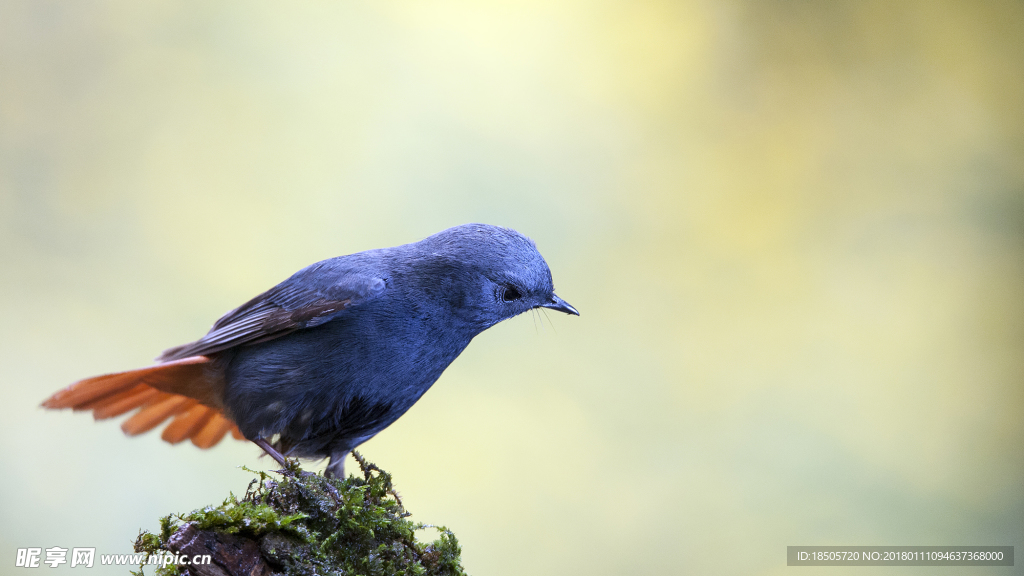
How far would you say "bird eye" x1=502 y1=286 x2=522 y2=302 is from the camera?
12.0 feet

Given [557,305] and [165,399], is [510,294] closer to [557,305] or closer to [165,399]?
[557,305]

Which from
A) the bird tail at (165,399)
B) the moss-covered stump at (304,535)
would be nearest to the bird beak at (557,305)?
the moss-covered stump at (304,535)

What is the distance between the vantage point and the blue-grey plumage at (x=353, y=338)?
11.2 feet

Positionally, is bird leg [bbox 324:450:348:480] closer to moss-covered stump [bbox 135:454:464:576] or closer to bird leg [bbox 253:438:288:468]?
bird leg [bbox 253:438:288:468]

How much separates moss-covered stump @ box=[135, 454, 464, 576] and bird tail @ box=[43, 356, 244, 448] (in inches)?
41.0

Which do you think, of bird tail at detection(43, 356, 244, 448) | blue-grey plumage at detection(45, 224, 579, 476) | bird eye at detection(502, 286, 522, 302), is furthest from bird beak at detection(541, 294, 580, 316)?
bird tail at detection(43, 356, 244, 448)

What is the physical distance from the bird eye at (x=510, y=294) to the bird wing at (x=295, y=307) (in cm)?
59

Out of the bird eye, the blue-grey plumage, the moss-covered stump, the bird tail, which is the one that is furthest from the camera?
the bird eye

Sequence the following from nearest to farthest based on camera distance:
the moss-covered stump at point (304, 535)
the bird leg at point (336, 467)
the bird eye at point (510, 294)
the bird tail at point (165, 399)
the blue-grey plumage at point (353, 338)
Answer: the moss-covered stump at point (304, 535) < the blue-grey plumage at point (353, 338) < the bird tail at point (165, 399) < the bird eye at point (510, 294) < the bird leg at point (336, 467)

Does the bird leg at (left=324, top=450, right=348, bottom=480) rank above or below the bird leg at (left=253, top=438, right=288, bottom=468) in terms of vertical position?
above

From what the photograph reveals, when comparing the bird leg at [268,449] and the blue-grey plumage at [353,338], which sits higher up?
the blue-grey plumage at [353,338]

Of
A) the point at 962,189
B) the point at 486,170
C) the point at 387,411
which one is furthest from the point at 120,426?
the point at 962,189

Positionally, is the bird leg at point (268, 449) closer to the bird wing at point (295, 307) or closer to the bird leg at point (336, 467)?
the bird leg at point (336, 467)

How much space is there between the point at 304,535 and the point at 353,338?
1049 mm
